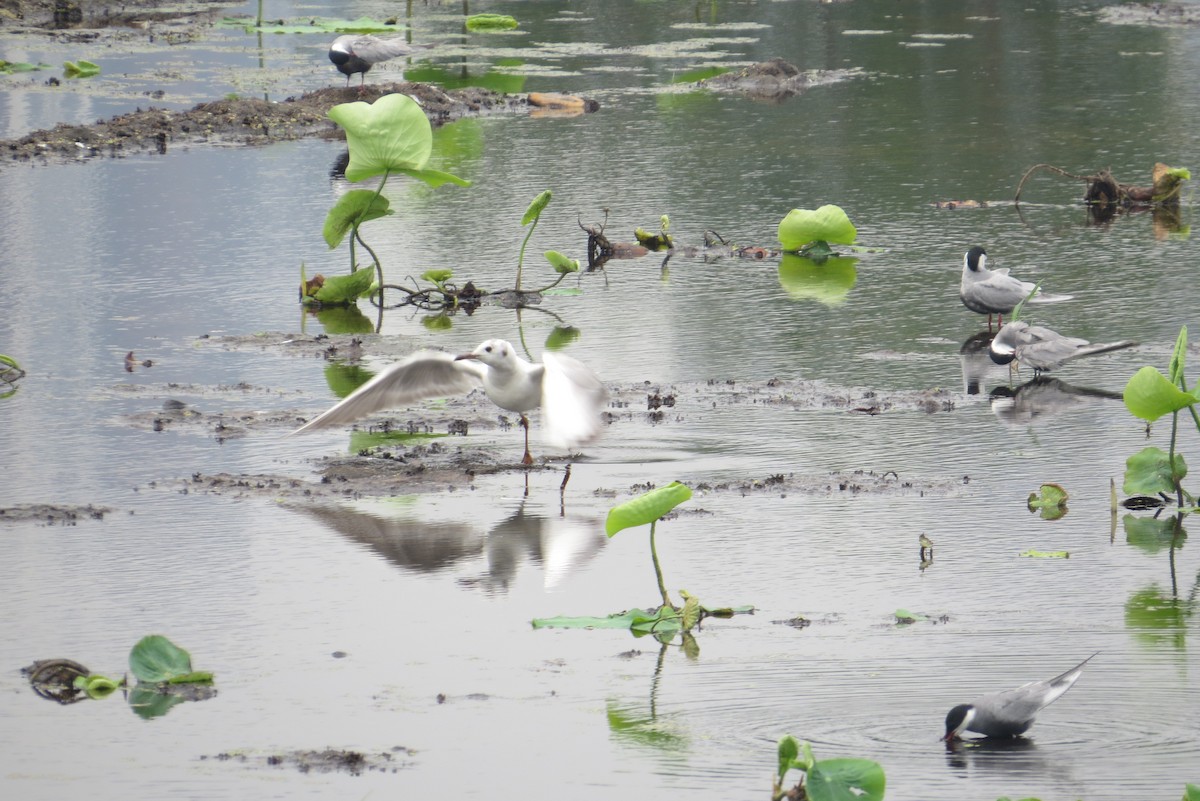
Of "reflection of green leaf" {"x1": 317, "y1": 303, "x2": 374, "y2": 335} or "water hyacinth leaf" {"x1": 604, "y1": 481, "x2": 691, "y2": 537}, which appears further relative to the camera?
"reflection of green leaf" {"x1": 317, "y1": 303, "x2": 374, "y2": 335}

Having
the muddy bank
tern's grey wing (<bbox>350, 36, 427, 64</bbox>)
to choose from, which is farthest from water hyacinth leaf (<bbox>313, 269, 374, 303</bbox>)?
tern's grey wing (<bbox>350, 36, 427, 64</bbox>)

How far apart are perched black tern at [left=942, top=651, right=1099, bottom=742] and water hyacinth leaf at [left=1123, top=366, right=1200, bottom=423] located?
197 centimetres

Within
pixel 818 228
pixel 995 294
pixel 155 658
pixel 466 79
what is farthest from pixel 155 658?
pixel 466 79

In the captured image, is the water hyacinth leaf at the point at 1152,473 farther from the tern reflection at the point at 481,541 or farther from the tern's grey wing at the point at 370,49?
the tern's grey wing at the point at 370,49

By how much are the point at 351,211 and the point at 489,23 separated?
1403cm

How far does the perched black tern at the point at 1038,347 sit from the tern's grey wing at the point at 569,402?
8.14 feet

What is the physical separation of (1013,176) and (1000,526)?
24.5 ft

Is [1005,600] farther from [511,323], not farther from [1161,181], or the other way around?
[1161,181]

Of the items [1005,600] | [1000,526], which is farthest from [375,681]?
[1000,526]

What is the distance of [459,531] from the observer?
272 inches

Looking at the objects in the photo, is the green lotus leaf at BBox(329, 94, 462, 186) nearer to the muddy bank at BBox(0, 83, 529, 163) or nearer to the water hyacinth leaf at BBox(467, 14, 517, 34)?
the muddy bank at BBox(0, 83, 529, 163)

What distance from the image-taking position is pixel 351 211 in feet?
33.6

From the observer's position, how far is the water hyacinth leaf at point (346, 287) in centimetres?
1032

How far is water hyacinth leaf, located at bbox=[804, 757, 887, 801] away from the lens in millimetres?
4359
